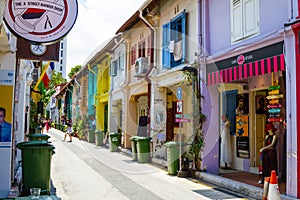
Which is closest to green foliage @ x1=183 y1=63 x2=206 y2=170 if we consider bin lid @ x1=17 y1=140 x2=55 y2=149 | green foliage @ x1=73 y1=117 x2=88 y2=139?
bin lid @ x1=17 y1=140 x2=55 y2=149

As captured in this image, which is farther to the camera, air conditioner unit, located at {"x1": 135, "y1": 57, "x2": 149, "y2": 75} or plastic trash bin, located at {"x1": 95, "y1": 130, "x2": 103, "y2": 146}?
plastic trash bin, located at {"x1": 95, "y1": 130, "x2": 103, "y2": 146}

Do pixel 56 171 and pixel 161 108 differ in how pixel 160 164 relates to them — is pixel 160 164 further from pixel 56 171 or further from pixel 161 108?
pixel 56 171

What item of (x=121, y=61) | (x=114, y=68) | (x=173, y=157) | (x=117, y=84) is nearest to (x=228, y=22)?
(x=173, y=157)

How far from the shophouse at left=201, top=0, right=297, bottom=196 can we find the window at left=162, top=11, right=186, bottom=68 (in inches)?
57.4

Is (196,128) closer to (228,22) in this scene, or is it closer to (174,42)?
(228,22)

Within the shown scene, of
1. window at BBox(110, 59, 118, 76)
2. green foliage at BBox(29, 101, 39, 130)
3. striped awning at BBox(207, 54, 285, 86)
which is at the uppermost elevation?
window at BBox(110, 59, 118, 76)

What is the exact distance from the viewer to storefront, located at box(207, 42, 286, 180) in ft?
26.0

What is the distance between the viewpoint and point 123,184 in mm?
9086

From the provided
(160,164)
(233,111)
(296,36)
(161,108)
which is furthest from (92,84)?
(296,36)

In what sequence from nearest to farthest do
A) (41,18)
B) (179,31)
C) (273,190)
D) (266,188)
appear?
1. (41,18)
2. (273,190)
3. (266,188)
4. (179,31)

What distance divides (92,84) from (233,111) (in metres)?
17.3

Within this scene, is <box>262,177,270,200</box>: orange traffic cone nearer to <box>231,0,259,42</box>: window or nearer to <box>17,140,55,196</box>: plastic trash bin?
<box>231,0,259,42</box>: window

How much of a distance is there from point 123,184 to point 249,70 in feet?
13.8

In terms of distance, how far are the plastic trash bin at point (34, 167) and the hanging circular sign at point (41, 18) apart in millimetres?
2813
